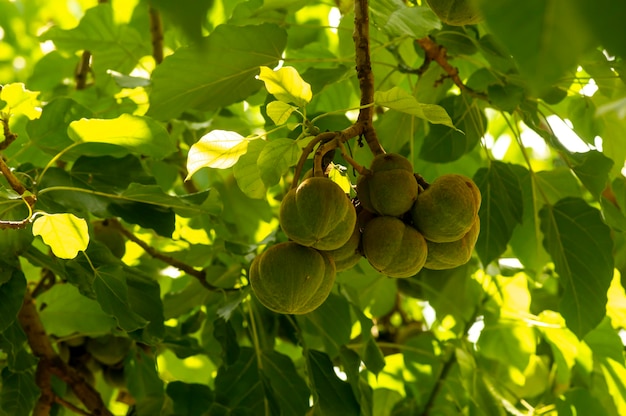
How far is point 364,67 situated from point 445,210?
22 centimetres

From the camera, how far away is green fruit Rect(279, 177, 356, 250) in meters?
0.86

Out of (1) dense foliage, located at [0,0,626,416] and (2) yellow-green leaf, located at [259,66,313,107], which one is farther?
(1) dense foliage, located at [0,0,626,416]

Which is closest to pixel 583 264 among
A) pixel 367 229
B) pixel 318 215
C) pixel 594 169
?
pixel 594 169

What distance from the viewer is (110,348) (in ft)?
5.50

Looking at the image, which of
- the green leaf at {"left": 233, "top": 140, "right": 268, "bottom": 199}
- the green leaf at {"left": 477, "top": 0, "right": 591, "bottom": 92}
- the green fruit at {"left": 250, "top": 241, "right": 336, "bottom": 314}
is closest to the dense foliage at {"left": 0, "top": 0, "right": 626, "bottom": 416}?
the green leaf at {"left": 233, "top": 140, "right": 268, "bottom": 199}

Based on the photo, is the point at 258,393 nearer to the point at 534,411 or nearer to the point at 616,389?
the point at 534,411

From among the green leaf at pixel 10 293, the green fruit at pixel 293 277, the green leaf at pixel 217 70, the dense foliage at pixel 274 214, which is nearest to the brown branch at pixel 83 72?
the dense foliage at pixel 274 214

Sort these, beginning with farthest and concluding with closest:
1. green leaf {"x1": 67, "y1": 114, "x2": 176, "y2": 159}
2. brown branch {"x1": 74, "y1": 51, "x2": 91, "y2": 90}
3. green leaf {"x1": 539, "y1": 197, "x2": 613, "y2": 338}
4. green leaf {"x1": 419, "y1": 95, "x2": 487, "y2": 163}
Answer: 1. brown branch {"x1": 74, "y1": 51, "x2": 91, "y2": 90}
2. green leaf {"x1": 419, "y1": 95, "x2": 487, "y2": 163}
3. green leaf {"x1": 539, "y1": 197, "x2": 613, "y2": 338}
4. green leaf {"x1": 67, "y1": 114, "x2": 176, "y2": 159}

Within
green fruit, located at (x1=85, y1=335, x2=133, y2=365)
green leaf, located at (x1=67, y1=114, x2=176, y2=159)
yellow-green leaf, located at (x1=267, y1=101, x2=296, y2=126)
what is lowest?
green fruit, located at (x1=85, y1=335, x2=133, y2=365)

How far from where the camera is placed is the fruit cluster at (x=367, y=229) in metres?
0.89

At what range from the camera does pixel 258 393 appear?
1.39 m

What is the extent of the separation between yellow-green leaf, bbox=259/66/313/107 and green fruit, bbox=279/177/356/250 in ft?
0.43

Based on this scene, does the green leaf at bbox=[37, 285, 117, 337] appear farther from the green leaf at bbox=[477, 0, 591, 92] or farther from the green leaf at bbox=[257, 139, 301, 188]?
the green leaf at bbox=[477, 0, 591, 92]

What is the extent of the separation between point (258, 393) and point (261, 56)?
0.62 meters
